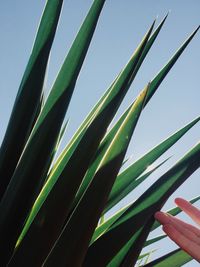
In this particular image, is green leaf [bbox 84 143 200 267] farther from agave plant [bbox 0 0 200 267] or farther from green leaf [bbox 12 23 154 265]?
green leaf [bbox 12 23 154 265]

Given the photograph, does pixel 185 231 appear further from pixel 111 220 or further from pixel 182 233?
pixel 111 220

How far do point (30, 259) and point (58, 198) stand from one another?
0.11m

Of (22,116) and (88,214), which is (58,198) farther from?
(22,116)

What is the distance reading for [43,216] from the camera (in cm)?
55

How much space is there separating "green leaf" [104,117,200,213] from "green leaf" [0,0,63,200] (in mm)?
327

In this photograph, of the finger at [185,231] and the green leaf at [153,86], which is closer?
the finger at [185,231]

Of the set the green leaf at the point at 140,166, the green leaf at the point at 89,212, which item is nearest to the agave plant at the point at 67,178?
the green leaf at the point at 89,212

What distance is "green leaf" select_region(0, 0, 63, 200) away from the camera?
697mm

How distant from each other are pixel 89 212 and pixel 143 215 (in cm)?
14

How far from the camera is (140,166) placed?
92cm

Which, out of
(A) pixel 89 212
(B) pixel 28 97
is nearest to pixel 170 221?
(A) pixel 89 212

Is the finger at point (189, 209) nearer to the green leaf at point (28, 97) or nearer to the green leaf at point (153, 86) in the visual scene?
the green leaf at point (153, 86)

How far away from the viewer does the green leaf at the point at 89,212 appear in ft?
1.73

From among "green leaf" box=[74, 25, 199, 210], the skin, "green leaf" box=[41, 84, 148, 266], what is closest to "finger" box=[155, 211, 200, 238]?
the skin
